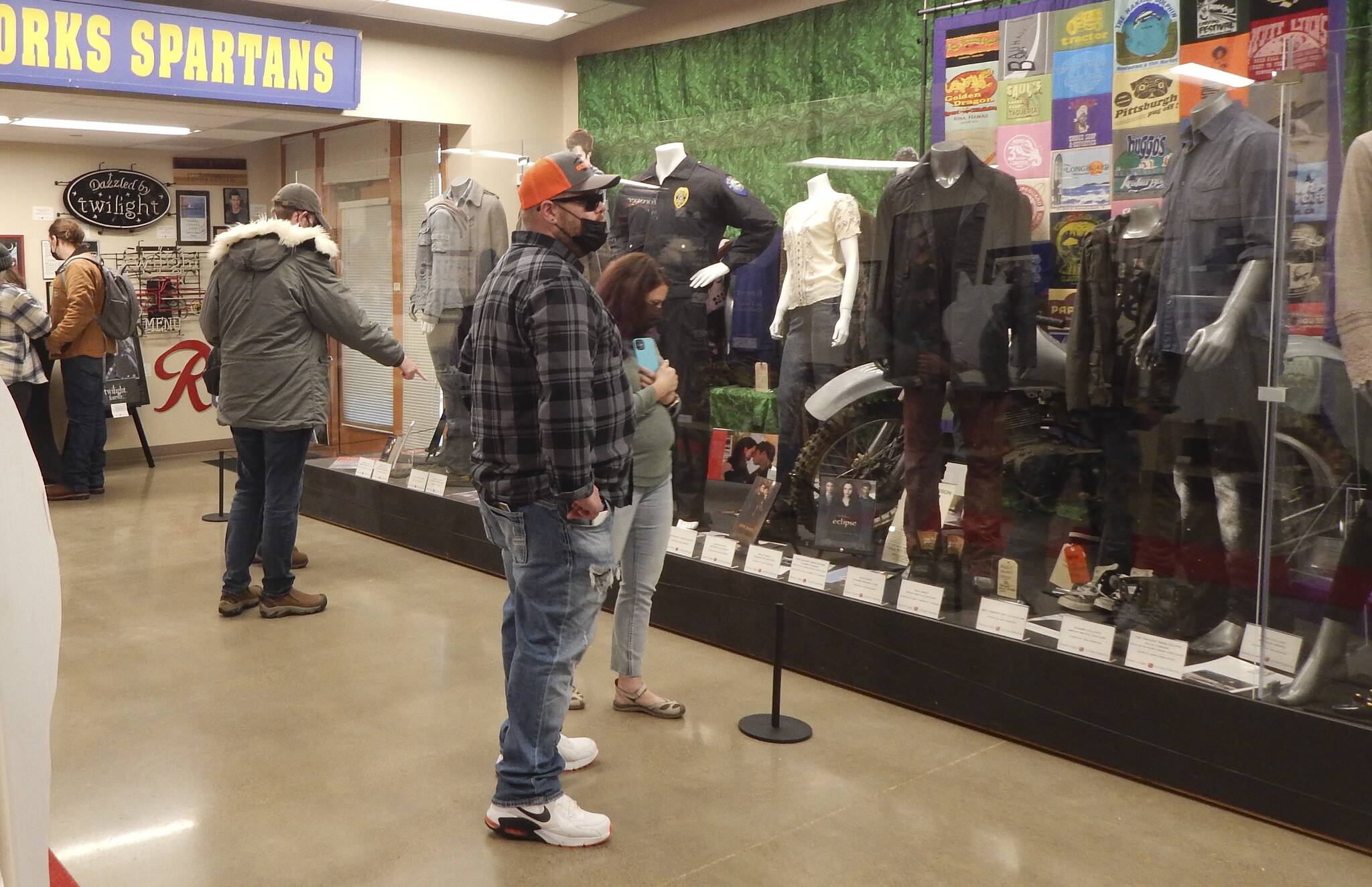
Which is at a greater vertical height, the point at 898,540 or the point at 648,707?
the point at 898,540

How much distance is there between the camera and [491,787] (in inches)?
110

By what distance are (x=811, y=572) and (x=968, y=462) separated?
64 centimetres

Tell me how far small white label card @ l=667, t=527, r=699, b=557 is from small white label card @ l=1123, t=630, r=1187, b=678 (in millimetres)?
1661

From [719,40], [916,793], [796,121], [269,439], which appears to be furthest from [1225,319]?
[719,40]

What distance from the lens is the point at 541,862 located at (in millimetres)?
2414

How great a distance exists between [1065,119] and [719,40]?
143 inches

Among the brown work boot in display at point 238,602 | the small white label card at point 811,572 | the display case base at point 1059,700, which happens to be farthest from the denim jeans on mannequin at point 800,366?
the brown work boot in display at point 238,602

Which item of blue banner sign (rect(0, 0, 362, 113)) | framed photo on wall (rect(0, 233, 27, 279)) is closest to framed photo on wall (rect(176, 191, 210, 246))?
framed photo on wall (rect(0, 233, 27, 279))

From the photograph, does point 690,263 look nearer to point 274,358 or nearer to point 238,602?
point 274,358

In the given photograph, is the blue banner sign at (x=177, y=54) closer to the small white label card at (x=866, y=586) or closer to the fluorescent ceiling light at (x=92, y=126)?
the fluorescent ceiling light at (x=92, y=126)

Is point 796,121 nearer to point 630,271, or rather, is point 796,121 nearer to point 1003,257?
point 1003,257

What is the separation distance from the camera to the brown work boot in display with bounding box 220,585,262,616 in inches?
169

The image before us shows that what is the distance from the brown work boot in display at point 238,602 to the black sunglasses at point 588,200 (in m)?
2.66

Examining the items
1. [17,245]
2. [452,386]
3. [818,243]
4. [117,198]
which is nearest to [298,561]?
[452,386]
